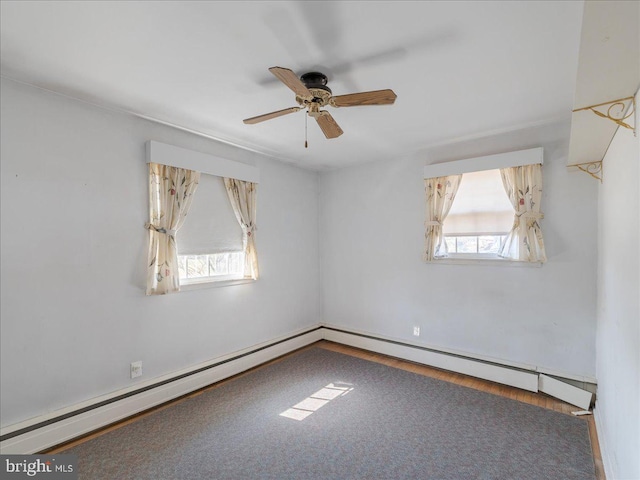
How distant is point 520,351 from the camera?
3.12 metres

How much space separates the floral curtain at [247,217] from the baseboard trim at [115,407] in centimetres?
100

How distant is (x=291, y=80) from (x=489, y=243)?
276cm

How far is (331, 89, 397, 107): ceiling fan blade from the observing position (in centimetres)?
189

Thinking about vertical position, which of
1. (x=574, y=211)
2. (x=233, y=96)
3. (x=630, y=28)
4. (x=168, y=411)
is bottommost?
(x=168, y=411)

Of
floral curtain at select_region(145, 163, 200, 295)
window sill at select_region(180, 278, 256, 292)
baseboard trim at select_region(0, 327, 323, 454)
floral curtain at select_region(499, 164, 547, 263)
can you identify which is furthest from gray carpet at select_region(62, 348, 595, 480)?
floral curtain at select_region(499, 164, 547, 263)

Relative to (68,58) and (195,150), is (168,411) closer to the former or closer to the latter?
(195,150)

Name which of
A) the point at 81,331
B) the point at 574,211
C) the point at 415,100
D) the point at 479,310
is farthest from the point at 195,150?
the point at 574,211

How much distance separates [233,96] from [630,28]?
225 cm

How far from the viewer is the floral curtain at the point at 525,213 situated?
9.73 feet

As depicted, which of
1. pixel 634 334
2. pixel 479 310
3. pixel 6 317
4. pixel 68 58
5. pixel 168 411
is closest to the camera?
pixel 634 334

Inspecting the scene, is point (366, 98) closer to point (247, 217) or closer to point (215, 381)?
point (247, 217)

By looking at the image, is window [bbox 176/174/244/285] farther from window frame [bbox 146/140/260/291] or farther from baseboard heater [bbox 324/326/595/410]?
baseboard heater [bbox 324/326/595/410]

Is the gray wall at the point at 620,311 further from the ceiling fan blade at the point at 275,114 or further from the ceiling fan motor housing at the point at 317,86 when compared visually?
the ceiling fan blade at the point at 275,114

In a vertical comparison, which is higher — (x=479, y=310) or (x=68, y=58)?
(x=68, y=58)
